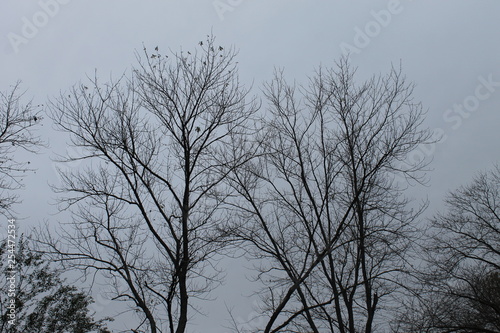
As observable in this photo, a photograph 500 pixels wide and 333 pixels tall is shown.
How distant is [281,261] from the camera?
1091 centimetres

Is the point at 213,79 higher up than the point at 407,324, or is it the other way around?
the point at 213,79

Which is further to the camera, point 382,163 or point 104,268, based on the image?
point 382,163

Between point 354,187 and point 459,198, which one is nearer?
point 354,187

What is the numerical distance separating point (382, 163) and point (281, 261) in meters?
3.42

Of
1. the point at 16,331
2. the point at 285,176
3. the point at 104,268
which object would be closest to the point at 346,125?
the point at 285,176

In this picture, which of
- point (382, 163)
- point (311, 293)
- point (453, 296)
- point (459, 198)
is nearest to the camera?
point (382, 163)

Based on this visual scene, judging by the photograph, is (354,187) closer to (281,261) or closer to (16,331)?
(281,261)

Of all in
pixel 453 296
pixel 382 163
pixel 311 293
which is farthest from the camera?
pixel 453 296

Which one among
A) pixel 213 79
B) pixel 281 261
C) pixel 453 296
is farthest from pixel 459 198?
pixel 213 79

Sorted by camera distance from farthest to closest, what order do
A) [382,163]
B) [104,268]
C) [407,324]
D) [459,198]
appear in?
1. [459,198]
2. [407,324]
3. [382,163]
4. [104,268]

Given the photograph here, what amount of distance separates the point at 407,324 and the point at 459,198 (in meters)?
6.79

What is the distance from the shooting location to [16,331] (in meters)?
16.3

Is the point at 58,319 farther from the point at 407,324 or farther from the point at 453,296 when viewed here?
the point at 453,296

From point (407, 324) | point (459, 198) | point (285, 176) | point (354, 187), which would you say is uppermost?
point (459, 198)
